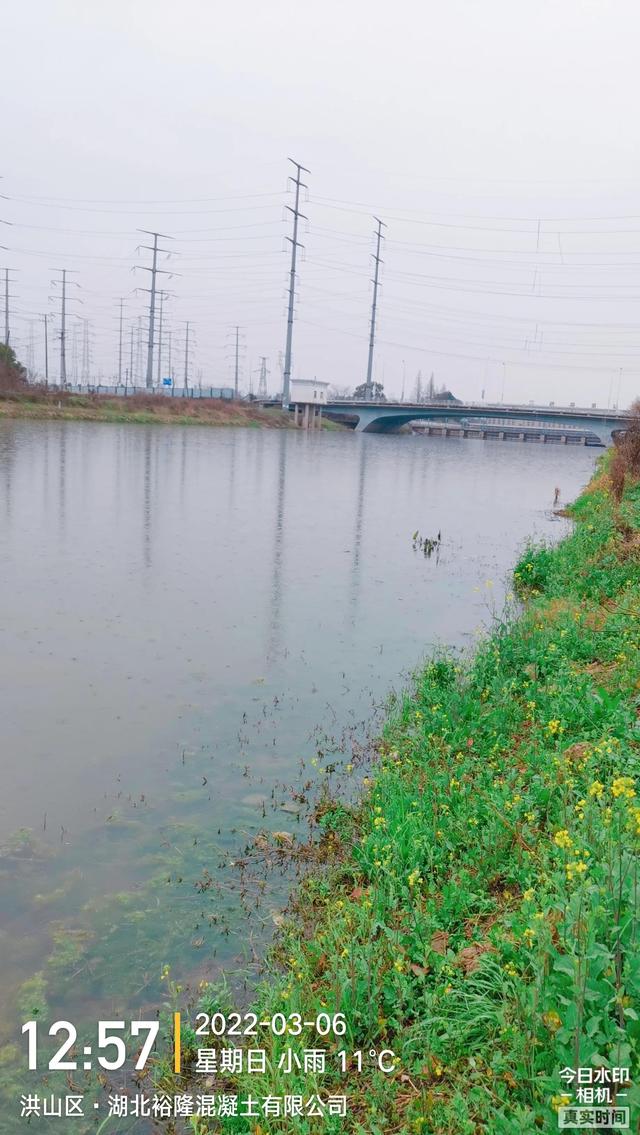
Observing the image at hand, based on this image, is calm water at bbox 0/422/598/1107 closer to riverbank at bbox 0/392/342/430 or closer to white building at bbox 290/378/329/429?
riverbank at bbox 0/392/342/430

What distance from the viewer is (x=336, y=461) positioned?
49.5 metres

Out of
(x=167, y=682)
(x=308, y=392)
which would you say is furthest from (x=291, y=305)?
(x=167, y=682)

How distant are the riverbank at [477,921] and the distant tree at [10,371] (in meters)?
62.8

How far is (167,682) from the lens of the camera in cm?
1022

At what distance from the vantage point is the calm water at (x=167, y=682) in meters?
5.65

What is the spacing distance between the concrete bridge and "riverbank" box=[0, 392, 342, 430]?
9183mm

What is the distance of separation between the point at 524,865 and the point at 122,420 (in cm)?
6533

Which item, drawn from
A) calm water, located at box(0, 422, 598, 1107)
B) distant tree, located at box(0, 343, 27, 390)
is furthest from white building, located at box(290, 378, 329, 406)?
calm water, located at box(0, 422, 598, 1107)

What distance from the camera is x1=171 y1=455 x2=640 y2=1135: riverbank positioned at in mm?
3674

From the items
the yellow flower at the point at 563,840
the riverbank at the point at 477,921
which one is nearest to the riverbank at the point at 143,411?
the riverbank at the point at 477,921

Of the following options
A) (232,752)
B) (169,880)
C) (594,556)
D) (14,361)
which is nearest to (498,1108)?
(169,880)

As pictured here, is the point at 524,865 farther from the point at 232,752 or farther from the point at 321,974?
the point at 232,752

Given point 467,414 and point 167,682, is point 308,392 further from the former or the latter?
point 167,682

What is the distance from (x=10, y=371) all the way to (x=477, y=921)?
69.6 meters
